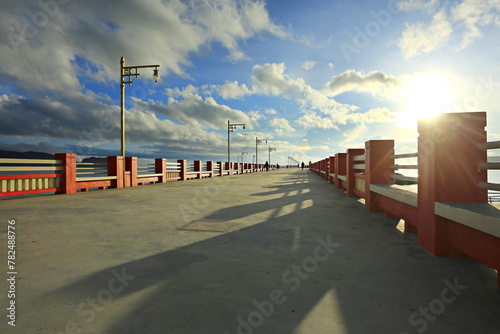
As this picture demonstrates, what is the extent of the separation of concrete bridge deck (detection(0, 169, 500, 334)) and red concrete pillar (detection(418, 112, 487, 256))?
0.45 metres

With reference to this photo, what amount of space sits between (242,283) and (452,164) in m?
2.97

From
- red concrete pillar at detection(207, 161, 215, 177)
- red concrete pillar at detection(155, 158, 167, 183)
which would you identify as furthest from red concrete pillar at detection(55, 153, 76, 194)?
red concrete pillar at detection(207, 161, 215, 177)

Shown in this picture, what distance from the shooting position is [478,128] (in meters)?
2.99

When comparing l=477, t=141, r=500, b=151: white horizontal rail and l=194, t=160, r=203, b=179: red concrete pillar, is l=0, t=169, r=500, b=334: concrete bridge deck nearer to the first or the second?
l=477, t=141, r=500, b=151: white horizontal rail

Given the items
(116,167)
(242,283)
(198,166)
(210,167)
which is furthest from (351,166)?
(210,167)

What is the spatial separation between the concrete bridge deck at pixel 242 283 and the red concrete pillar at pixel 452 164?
1.48ft

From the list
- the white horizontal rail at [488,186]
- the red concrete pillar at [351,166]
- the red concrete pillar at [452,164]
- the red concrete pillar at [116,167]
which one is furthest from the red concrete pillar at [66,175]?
the white horizontal rail at [488,186]

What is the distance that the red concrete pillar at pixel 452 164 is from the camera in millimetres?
3012

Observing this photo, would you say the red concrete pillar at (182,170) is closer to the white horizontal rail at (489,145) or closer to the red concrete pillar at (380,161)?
the red concrete pillar at (380,161)

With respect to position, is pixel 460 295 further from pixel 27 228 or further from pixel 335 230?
pixel 27 228

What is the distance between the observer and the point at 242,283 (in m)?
2.40

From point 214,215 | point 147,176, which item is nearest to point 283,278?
point 214,215

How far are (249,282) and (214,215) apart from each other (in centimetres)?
333

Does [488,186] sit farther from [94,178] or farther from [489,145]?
[94,178]
